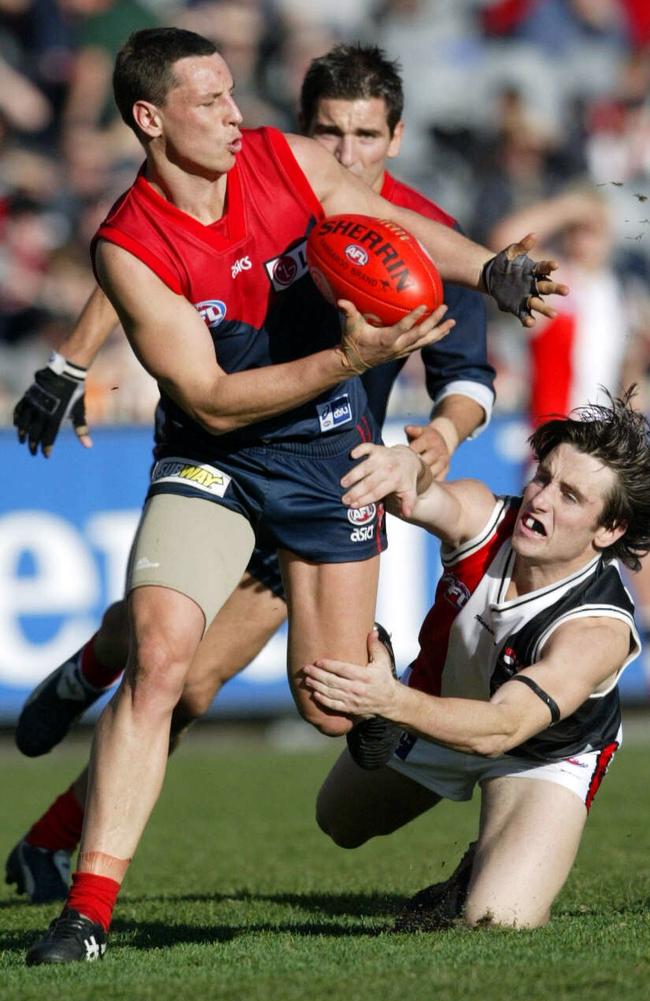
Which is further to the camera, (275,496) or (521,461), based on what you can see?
(521,461)

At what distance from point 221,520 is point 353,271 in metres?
0.89

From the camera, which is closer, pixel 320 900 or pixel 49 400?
pixel 320 900

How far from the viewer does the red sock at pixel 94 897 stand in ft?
14.1

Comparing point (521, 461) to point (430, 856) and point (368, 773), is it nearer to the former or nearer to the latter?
point (430, 856)

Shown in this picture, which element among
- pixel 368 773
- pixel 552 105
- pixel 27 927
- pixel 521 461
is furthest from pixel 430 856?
pixel 552 105

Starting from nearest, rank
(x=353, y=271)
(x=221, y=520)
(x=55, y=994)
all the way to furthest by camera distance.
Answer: (x=55, y=994) < (x=353, y=271) < (x=221, y=520)

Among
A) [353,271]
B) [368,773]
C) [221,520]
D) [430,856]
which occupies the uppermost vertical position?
[353,271]

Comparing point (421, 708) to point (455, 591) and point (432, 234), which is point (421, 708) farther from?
point (432, 234)

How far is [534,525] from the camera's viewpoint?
4.84m

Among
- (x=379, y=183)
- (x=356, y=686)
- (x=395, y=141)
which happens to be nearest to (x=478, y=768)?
(x=356, y=686)

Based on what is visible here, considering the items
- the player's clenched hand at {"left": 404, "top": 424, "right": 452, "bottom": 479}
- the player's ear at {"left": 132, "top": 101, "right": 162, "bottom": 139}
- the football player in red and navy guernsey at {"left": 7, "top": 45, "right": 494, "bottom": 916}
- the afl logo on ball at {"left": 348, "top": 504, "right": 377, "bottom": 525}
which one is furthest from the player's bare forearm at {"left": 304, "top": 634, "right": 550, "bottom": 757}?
the player's ear at {"left": 132, "top": 101, "right": 162, "bottom": 139}

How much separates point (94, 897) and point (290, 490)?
1.47m

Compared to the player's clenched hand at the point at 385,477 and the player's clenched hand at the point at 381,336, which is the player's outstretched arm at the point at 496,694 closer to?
the player's clenched hand at the point at 385,477

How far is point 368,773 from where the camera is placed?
5480 mm
